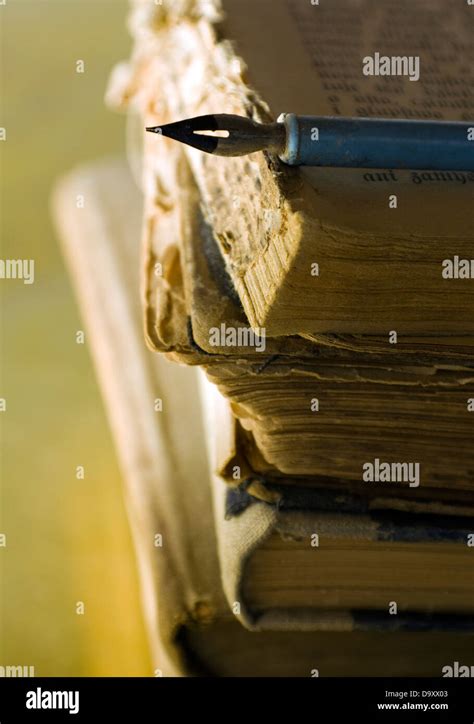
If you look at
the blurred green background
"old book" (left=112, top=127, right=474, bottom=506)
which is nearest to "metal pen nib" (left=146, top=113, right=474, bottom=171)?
"old book" (left=112, top=127, right=474, bottom=506)

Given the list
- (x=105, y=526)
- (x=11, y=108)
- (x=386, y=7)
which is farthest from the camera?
(x=11, y=108)

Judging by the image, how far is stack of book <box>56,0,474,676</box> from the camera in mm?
491

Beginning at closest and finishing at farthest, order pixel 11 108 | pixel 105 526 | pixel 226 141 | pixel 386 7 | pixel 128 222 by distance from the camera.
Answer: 1. pixel 226 141
2. pixel 386 7
3. pixel 105 526
4. pixel 128 222
5. pixel 11 108

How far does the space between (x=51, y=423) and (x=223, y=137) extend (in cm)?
62

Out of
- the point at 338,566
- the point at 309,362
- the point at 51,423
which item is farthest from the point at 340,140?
the point at 51,423

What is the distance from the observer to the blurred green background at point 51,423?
2.71 feet

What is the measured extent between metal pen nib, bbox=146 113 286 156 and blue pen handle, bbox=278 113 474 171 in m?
0.02

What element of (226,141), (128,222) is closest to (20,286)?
(128,222)

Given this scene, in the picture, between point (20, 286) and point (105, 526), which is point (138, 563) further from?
point (20, 286)

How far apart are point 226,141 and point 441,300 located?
0.49 feet

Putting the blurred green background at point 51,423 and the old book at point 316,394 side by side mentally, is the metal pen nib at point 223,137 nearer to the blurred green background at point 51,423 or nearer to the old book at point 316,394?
the old book at point 316,394

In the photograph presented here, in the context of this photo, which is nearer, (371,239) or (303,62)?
(371,239)

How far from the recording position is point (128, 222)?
3.70 ft

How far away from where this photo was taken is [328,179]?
1.60ft
